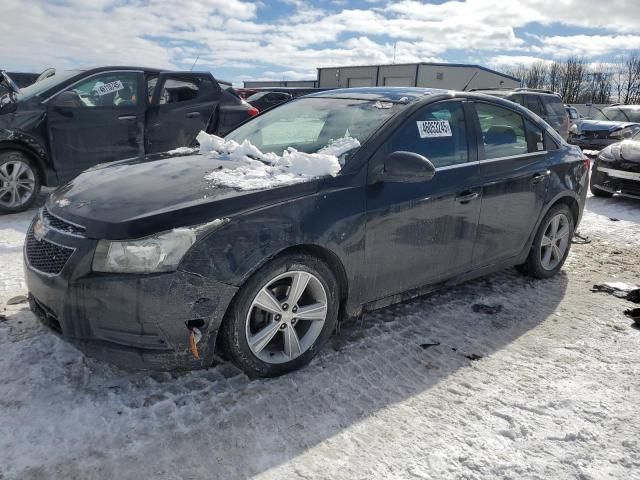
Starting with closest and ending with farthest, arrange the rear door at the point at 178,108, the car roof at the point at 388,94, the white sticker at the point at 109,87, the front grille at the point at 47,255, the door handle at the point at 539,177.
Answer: the front grille at the point at 47,255 < the car roof at the point at 388,94 < the door handle at the point at 539,177 < the white sticker at the point at 109,87 < the rear door at the point at 178,108

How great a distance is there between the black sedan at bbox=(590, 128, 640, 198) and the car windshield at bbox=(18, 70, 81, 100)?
8.08 metres

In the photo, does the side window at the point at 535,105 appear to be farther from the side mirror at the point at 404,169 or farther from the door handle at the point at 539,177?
the side mirror at the point at 404,169

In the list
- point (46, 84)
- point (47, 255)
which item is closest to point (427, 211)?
point (47, 255)

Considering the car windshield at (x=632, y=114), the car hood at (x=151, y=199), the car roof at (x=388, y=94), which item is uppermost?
the car windshield at (x=632, y=114)

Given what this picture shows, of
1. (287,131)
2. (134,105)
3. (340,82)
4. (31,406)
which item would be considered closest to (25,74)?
(134,105)

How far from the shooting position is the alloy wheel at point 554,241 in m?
4.52

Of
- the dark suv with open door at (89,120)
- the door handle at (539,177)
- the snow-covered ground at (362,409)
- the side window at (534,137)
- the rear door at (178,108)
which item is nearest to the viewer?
the snow-covered ground at (362,409)

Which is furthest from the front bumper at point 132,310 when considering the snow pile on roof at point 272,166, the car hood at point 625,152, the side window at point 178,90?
the car hood at point 625,152

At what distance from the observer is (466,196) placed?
3.56 meters

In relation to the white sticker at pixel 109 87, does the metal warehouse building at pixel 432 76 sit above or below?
above

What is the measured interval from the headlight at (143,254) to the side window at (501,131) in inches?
96.9

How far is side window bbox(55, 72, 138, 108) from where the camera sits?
20.2 ft

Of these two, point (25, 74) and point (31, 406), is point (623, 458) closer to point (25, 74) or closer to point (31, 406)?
point (31, 406)

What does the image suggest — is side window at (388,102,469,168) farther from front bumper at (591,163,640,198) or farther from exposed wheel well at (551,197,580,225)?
front bumper at (591,163,640,198)
